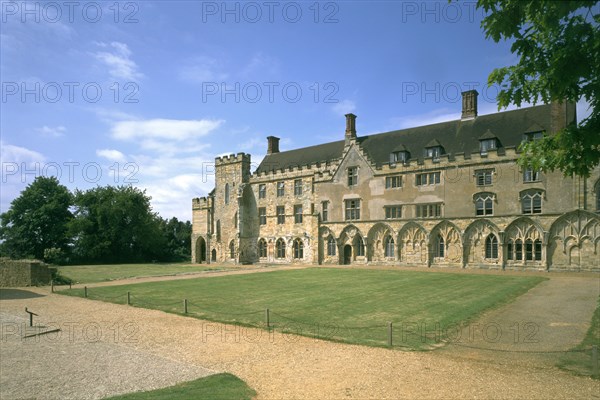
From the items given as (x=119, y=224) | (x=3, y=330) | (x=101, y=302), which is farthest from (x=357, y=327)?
(x=119, y=224)

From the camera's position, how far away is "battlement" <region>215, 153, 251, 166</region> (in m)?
49.8

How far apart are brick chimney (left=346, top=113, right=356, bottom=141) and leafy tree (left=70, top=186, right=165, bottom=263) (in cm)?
3348

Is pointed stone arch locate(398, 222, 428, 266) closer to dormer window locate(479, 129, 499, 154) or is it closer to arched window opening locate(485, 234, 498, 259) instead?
arched window opening locate(485, 234, 498, 259)

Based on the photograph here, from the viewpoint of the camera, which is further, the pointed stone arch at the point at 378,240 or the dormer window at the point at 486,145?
the pointed stone arch at the point at 378,240

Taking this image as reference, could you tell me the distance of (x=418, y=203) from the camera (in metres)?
35.9

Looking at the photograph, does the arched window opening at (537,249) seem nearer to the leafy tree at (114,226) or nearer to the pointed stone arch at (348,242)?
the pointed stone arch at (348,242)

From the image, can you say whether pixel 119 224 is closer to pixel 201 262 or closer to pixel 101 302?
pixel 201 262

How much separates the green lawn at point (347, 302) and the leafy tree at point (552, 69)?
18.9ft

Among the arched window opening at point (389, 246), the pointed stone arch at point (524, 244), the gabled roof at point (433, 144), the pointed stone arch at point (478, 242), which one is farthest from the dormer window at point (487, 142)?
the arched window opening at point (389, 246)

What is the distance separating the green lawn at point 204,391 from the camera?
6.88m

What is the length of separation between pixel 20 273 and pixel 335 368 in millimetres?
25450

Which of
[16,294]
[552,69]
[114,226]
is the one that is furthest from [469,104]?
[114,226]

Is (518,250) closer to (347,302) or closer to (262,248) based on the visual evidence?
(347,302)

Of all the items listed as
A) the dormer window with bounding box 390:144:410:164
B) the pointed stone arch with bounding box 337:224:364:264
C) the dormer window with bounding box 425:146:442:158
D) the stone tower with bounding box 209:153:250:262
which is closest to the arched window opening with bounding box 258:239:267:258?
the stone tower with bounding box 209:153:250:262
